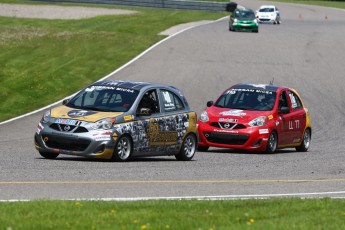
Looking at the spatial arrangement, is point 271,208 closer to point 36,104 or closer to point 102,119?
point 102,119

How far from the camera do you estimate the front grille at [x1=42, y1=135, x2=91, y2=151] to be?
1709cm

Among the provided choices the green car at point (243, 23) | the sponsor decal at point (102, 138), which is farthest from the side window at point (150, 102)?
the green car at point (243, 23)

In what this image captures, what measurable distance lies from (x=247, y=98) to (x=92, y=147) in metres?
6.49

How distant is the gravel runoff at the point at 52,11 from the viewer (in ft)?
195

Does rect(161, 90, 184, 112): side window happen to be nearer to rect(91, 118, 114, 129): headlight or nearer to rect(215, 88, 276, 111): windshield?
rect(91, 118, 114, 129): headlight

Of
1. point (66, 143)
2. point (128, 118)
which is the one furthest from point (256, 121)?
point (66, 143)

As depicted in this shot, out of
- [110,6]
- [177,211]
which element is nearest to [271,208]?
[177,211]

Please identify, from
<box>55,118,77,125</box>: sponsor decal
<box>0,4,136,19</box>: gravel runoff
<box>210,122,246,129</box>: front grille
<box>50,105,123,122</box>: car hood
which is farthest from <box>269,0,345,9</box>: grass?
<box>55,118,77,125</box>: sponsor decal

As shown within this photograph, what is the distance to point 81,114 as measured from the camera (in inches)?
688

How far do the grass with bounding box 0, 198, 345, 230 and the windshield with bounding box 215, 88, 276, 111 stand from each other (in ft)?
35.5

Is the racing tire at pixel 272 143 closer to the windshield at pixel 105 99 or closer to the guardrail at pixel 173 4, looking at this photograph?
the windshield at pixel 105 99

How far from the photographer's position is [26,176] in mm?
14219

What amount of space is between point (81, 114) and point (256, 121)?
548cm

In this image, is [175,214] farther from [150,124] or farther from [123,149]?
[150,124]
